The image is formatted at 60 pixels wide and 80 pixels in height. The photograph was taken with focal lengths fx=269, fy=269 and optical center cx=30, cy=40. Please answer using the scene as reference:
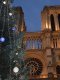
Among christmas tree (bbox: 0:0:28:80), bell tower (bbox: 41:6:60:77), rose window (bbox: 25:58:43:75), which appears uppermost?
bell tower (bbox: 41:6:60:77)

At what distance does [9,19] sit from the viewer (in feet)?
32.4

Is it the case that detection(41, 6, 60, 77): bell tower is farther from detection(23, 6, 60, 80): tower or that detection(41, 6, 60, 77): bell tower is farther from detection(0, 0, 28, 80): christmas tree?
detection(0, 0, 28, 80): christmas tree

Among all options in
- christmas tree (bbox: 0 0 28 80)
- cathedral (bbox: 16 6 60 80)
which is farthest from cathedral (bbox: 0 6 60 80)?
christmas tree (bbox: 0 0 28 80)

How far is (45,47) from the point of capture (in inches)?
1163

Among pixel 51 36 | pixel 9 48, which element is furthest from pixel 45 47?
pixel 9 48

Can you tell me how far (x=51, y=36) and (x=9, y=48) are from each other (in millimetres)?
21244

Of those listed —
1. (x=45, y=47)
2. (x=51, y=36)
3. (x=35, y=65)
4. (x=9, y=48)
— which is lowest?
(x=9, y=48)

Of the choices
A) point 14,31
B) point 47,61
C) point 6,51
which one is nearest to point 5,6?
point 14,31

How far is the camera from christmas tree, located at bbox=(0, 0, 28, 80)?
30.0ft

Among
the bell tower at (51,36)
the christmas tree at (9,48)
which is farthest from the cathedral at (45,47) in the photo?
the christmas tree at (9,48)

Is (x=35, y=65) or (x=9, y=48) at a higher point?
(x=35, y=65)

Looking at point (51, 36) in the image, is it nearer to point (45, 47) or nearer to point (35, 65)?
point (45, 47)

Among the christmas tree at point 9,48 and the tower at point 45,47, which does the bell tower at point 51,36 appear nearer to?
the tower at point 45,47

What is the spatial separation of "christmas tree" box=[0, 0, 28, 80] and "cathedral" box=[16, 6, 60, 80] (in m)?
16.9
